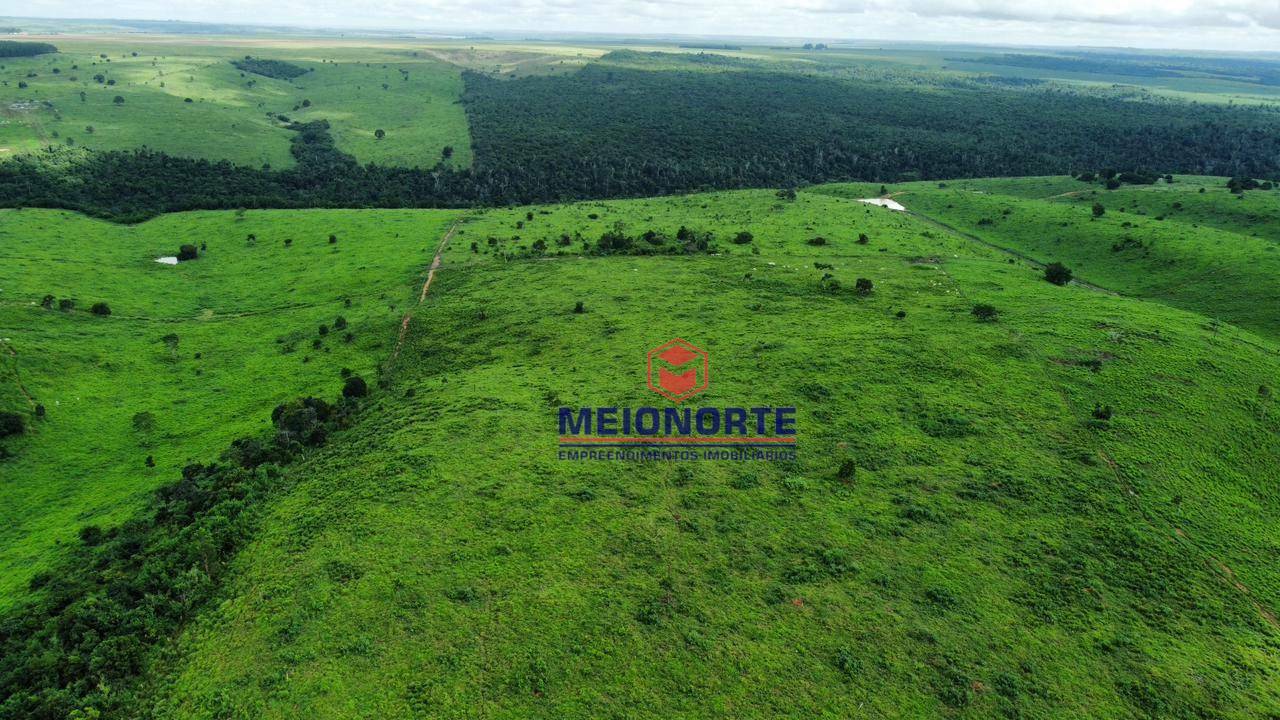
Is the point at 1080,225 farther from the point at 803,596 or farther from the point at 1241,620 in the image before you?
the point at 803,596

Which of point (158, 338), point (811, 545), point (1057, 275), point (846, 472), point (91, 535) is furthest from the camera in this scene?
point (1057, 275)

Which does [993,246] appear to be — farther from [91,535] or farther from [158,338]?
[158,338]

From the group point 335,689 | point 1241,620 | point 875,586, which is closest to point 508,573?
point 335,689

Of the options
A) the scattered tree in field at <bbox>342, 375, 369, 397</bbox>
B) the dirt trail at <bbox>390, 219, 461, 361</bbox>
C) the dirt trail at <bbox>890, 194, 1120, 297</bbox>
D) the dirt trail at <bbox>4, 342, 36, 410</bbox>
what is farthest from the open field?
the dirt trail at <bbox>890, 194, 1120, 297</bbox>

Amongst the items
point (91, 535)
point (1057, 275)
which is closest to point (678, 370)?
point (91, 535)

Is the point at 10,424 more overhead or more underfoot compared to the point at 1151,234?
more underfoot

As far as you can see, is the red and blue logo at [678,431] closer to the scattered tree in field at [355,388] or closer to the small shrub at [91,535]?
the scattered tree in field at [355,388]

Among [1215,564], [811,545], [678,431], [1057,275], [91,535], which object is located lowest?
[91,535]
